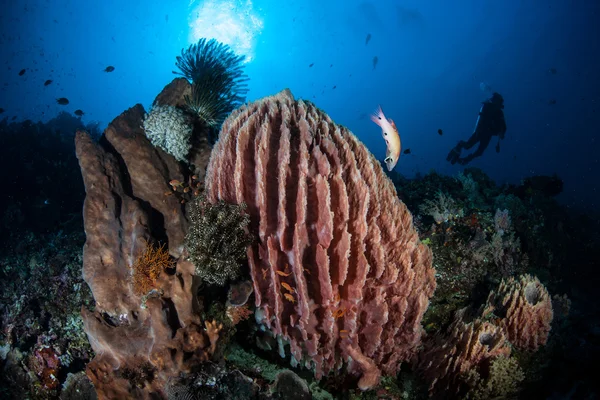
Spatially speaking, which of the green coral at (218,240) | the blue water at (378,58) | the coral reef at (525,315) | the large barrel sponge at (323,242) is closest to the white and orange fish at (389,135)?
the large barrel sponge at (323,242)

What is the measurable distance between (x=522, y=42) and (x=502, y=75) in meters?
13.3

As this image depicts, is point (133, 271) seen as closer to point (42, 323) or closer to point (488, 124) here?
point (42, 323)

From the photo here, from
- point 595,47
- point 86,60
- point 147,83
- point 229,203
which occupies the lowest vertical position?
point 229,203

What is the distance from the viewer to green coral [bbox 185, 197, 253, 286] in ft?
10.5

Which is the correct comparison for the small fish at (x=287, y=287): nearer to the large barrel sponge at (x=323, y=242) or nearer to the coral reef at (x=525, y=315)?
the large barrel sponge at (x=323, y=242)

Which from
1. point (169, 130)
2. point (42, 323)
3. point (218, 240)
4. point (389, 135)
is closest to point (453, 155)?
point (389, 135)

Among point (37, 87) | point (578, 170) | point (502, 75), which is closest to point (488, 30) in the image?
point (502, 75)

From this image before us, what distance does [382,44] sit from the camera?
94.4m

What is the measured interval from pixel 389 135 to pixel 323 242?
3452 mm

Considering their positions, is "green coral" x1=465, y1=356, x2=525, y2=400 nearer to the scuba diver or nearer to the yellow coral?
the yellow coral

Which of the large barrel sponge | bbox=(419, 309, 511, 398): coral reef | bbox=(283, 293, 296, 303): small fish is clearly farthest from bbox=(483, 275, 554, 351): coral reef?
bbox=(283, 293, 296, 303): small fish

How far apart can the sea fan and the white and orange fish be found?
3.04 m

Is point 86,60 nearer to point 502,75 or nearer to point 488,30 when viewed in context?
point 488,30

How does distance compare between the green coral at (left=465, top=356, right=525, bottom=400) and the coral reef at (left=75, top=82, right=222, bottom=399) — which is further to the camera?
the green coral at (left=465, top=356, right=525, bottom=400)
